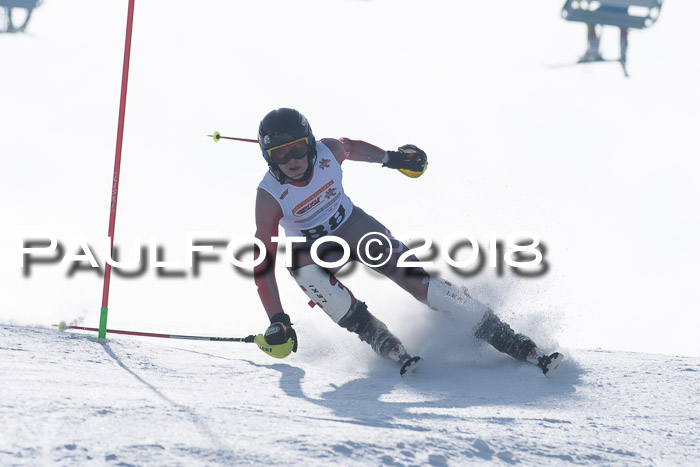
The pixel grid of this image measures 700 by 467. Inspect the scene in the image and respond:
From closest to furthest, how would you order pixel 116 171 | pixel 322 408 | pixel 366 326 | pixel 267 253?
pixel 322 408 → pixel 267 253 → pixel 366 326 → pixel 116 171

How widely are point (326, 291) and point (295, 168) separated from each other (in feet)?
2.41

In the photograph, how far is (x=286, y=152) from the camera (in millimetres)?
4562

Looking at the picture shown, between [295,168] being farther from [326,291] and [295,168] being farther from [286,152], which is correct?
[326,291]

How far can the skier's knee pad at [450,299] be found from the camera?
15.2ft

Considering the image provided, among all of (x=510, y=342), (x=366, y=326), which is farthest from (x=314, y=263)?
(x=510, y=342)

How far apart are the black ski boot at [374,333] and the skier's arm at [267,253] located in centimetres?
42

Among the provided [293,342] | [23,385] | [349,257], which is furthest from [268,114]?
[23,385]

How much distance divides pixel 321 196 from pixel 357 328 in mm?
815

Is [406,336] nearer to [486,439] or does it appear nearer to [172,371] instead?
[172,371]

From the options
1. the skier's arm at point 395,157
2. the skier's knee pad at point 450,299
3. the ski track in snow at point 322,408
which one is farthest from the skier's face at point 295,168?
the ski track in snow at point 322,408

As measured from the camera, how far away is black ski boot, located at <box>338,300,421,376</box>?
449cm

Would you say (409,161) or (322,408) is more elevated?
(409,161)

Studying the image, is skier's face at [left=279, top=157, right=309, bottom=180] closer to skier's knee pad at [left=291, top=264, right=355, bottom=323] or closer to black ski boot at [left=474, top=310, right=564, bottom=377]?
skier's knee pad at [left=291, top=264, right=355, bottom=323]

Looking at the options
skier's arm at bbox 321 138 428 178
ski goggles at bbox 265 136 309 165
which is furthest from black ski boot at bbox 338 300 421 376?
skier's arm at bbox 321 138 428 178
